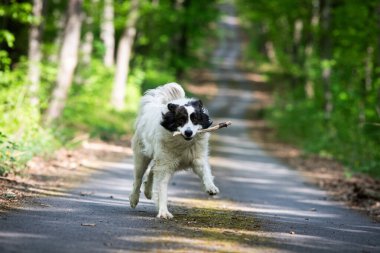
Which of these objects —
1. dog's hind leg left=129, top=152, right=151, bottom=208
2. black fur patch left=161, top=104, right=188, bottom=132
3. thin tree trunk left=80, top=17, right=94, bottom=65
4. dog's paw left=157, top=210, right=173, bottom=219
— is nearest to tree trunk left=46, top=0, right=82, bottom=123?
dog's hind leg left=129, top=152, right=151, bottom=208

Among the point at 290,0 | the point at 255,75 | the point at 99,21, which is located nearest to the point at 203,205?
the point at 99,21

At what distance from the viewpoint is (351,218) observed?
35.0 ft

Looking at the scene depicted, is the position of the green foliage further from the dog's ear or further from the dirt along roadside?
the dog's ear

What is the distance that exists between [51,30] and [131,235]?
2550 cm

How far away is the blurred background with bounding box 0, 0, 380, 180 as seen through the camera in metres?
16.5

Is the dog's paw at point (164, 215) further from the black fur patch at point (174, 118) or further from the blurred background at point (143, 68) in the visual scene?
the blurred background at point (143, 68)

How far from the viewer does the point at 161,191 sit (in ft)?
30.1

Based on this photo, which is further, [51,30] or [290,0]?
[290,0]

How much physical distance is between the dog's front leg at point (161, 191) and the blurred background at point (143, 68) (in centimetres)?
347

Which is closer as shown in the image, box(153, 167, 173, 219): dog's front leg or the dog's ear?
box(153, 167, 173, 219): dog's front leg

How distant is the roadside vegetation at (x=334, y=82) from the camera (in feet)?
64.8

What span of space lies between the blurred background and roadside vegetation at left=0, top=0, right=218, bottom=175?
5 centimetres

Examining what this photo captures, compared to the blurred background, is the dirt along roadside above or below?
below

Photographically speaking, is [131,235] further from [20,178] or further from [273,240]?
[20,178]
